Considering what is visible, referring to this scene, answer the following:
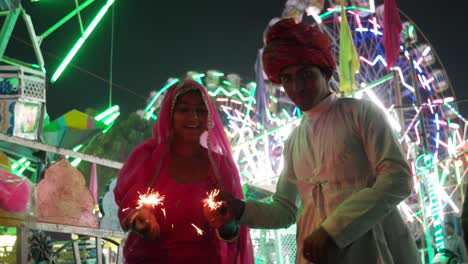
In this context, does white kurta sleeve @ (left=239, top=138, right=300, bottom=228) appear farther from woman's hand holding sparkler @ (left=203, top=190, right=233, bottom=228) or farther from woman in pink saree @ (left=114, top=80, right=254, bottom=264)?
woman in pink saree @ (left=114, top=80, right=254, bottom=264)

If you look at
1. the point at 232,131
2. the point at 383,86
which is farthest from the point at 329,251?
the point at 232,131

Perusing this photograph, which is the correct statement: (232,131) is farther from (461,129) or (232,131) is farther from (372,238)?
(372,238)

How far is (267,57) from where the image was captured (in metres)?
2.00

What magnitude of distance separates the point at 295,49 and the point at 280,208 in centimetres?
72

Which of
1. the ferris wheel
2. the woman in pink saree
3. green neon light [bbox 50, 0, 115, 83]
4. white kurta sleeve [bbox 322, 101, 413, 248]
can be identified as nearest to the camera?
white kurta sleeve [bbox 322, 101, 413, 248]

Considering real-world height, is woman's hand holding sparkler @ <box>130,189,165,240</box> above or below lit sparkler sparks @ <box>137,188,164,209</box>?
below

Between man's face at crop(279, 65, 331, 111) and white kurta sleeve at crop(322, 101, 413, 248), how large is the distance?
35 cm

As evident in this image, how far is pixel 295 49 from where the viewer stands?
191 centimetres

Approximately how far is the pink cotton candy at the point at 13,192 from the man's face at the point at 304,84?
2.22 metres

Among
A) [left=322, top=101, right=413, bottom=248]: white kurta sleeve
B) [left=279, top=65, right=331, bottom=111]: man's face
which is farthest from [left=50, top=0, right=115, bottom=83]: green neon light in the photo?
[left=322, top=101, right=413, bottom=248]: white kurta sleeve

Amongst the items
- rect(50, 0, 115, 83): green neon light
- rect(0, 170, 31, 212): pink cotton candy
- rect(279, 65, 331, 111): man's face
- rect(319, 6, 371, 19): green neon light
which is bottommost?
rect(0, 170, 31, 212): pink cotton candy

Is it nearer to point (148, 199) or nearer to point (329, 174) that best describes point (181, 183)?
Result: point (148, 199)

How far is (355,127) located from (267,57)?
0.51 metres

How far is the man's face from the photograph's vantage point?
1915 mm
